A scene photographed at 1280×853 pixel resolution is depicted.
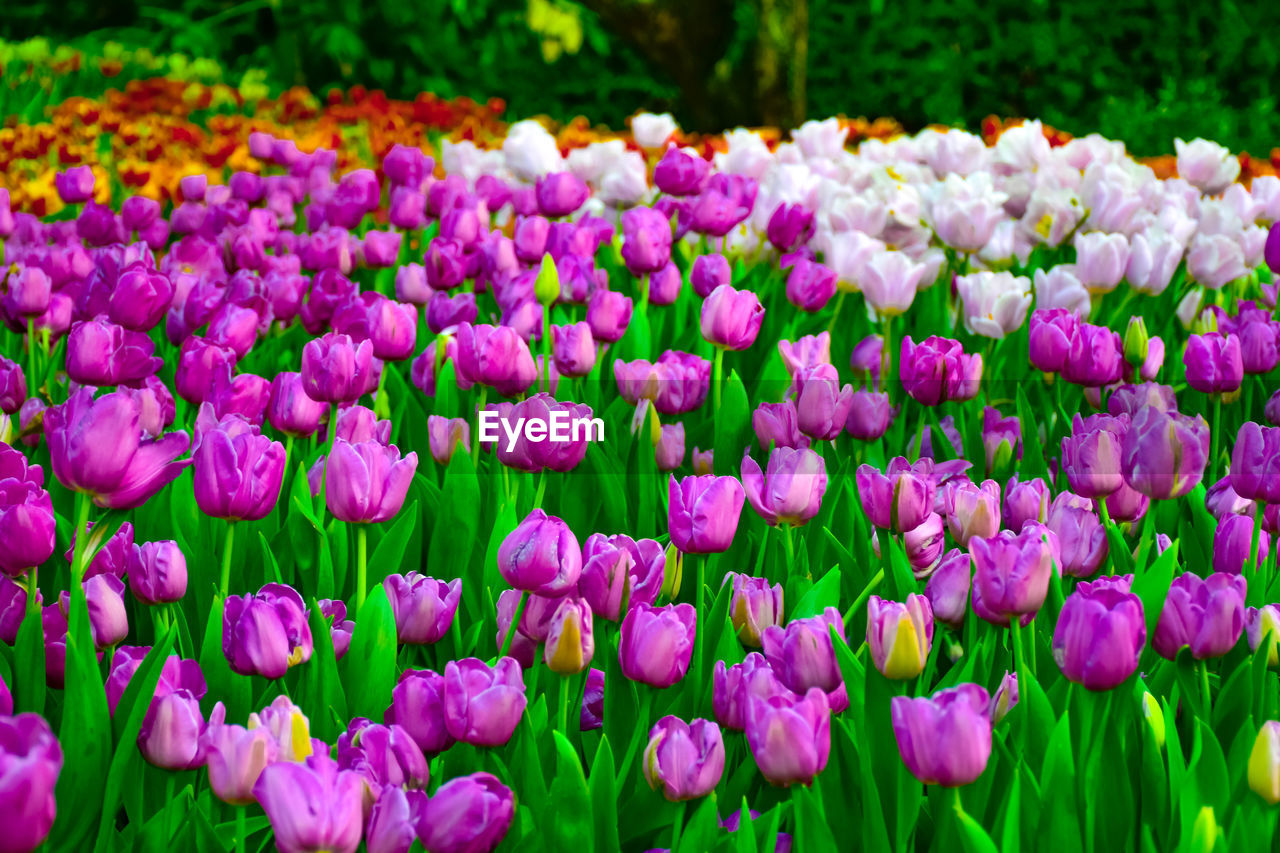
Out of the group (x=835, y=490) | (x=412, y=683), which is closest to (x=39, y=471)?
(x=412, y=683)

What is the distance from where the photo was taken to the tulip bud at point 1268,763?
3.42ft

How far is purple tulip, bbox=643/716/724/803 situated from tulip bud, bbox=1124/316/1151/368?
141 centimetres

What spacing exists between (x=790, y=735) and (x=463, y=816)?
0.29 metres

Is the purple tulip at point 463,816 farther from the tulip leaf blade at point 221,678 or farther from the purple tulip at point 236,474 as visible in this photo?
the purple tulip at point 236,474

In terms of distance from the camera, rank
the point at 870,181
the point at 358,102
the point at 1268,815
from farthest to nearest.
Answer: the point at 358,102 → the point at 870,181 → the point at 1268,815

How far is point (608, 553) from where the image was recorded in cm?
131

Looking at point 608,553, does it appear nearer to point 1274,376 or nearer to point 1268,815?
point 1268,815

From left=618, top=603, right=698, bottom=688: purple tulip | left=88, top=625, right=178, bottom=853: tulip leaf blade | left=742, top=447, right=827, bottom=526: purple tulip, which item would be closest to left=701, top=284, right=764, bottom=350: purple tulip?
left=742, top=447, right=827, bottom=526: purple tulip

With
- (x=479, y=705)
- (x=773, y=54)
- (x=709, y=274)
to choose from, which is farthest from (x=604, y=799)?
(x=773, y=54)

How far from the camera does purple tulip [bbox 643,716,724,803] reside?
1075mm

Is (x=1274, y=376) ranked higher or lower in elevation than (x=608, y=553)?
lower

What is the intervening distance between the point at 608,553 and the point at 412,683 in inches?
11.2

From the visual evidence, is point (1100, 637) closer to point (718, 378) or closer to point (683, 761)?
point (683, 761)

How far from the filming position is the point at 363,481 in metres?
1.42
